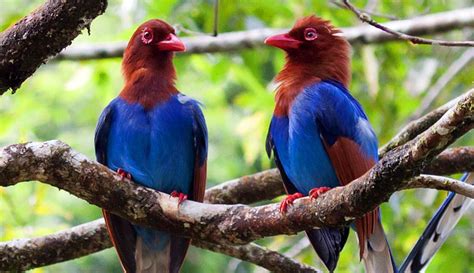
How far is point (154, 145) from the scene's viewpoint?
5406mm

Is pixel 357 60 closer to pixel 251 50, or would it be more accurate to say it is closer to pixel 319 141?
pixel 251 50

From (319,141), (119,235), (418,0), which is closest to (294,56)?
(319,141)

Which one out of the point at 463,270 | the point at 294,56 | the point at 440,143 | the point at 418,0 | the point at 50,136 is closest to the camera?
the point at 440,143

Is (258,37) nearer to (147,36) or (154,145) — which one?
(147,36)

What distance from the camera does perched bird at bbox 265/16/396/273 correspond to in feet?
16.0

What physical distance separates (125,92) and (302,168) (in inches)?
49.4

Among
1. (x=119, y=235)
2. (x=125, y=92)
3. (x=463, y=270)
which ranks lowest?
(x=463, y=270)

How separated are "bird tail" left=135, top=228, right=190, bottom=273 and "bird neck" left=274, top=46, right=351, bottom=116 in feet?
3.32

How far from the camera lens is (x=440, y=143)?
10.6 ft

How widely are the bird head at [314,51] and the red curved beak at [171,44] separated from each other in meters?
0.54

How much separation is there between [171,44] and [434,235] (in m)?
1.97

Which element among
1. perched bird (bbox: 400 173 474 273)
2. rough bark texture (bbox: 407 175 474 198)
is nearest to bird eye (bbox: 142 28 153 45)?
perched bird (bbox: 400 173 474 273)

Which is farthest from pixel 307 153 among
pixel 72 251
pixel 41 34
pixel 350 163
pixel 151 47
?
pixel 41 34

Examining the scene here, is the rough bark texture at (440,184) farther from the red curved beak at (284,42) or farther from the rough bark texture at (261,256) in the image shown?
the red curved beak at (284,42)
